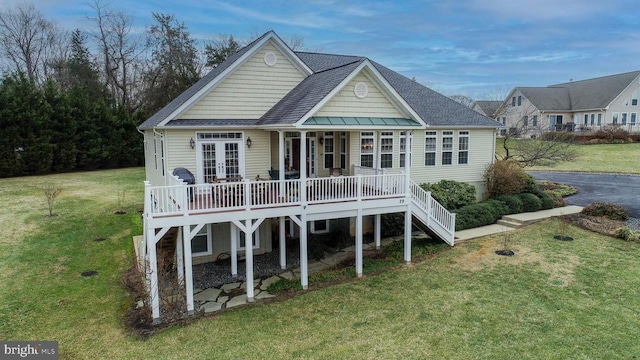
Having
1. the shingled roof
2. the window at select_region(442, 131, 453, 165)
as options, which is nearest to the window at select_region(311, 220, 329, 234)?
the shingled roof

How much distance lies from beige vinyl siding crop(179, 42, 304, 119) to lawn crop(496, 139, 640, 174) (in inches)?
1018

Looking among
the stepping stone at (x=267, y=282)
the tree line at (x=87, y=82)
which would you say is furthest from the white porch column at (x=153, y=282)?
the tree line at (x=87, y=82)

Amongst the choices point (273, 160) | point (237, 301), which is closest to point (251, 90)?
point (273, 160)

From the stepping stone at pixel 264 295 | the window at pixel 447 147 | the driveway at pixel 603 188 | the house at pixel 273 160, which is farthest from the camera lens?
the driveway at pixel 603 188

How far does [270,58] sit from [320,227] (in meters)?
7.51

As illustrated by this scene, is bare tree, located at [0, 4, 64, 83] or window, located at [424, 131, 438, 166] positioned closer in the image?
window, located at [424, 131, 438, 166]

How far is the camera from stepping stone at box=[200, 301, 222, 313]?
10.7 meters

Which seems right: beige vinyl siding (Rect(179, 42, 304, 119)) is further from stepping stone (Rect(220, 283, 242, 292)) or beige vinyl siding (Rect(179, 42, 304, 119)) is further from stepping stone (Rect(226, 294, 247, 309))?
stepping stone (Rect(226, 294, 247, 309))

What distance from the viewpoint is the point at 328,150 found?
16.5m

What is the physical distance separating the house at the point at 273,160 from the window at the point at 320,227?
10 cm

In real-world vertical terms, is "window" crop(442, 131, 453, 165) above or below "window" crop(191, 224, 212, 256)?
above

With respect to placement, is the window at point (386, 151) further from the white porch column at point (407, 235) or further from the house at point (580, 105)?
the house at point (580, 105)

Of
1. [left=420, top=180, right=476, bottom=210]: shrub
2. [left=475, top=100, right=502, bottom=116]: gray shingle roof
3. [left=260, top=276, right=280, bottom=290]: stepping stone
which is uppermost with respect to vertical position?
[left=475, top=100, right=502, bottom=116]: gray shingle roof

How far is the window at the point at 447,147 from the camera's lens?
18.7 m
